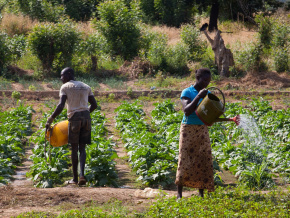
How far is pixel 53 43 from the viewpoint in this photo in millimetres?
18203

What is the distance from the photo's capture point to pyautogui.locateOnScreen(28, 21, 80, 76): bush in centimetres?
1795

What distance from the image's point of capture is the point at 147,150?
6.78 metres

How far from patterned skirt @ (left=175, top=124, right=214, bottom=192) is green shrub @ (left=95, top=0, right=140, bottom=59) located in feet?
47.0

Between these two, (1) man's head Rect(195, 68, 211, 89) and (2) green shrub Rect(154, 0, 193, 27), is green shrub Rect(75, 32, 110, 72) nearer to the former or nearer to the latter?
(2) green shrub Rect(154, 0, 193, 27)

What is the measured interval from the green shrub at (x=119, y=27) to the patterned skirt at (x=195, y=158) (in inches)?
564

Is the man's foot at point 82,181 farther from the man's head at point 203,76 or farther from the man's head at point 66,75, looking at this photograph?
the man's head at point 203,76

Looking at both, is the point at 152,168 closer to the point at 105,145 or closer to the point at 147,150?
the point at 147,150

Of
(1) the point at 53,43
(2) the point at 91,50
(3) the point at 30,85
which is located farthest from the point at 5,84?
(2) the point at 91,50

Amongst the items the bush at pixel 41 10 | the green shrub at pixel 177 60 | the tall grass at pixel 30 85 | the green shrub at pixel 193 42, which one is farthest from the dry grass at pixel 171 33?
the tall grass at pixel 30 85

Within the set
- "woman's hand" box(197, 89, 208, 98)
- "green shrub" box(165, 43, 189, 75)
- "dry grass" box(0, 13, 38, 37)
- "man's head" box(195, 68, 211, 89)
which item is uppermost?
"man's head" box(195, 68, 211, 89)

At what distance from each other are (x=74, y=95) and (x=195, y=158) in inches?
77.0

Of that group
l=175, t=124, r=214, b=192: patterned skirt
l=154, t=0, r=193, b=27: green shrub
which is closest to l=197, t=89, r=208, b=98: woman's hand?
l=175, t=124, r=214, b=192: patterned skirt

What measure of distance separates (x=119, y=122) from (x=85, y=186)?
4047 mm

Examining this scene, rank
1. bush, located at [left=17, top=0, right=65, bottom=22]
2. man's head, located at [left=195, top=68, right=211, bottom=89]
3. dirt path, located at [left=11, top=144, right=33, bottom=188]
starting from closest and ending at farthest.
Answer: man's head, located at [left=195, top=68, right=211, bottom=89] < dirt path, located at [left=11, top=144, right=33, bottom=188] < bush, located at [left=17, top=0, right=65, bottom=22]
